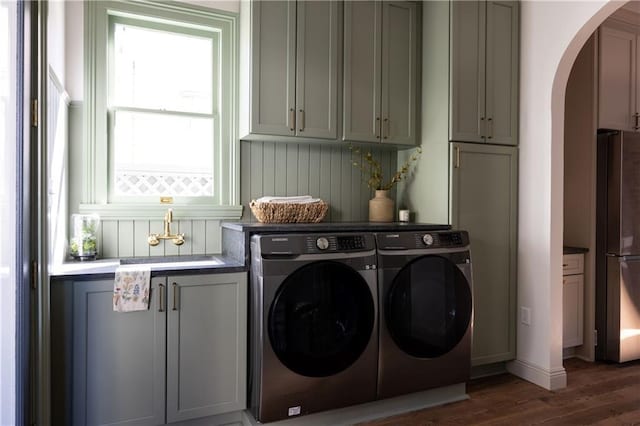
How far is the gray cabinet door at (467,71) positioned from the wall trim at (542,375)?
5.05ft

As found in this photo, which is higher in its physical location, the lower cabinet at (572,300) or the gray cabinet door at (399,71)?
the gray cabinet door at (399,71)

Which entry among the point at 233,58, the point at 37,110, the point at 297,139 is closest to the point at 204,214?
the point at 297,139

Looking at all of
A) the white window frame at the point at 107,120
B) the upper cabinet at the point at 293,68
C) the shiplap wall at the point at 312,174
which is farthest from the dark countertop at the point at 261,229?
the upper cabinet at the point at 293,68

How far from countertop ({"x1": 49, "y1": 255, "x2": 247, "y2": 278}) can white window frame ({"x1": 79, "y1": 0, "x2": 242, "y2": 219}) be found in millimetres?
305

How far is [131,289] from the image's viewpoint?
2018 millimetres

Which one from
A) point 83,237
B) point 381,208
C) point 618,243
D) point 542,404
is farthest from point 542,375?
point 83,237

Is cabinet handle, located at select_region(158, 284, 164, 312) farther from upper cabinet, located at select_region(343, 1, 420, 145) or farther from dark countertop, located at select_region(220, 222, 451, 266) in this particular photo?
upper cabinet, located at select_region(343, 1, 420, 145)

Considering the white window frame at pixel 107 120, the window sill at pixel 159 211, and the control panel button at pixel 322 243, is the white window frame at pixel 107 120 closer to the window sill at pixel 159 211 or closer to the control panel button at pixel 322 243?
the window sill at pixel 159 211

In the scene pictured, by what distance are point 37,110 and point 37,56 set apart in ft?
0.67

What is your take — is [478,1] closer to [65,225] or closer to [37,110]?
[37,110]

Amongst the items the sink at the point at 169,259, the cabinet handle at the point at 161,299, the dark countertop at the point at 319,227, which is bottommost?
the cabinet handle at the point at 161,299

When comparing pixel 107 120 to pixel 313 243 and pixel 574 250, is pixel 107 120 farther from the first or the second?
pixel 574 250

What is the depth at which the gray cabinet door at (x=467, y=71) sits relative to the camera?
276 cm

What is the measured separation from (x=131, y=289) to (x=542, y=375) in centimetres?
254
